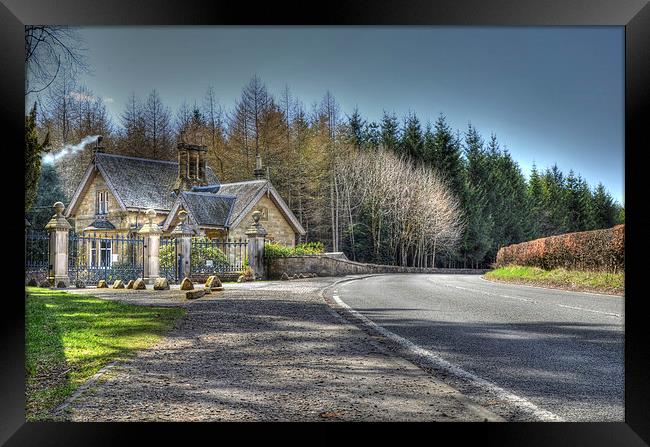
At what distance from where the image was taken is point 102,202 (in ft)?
64.0

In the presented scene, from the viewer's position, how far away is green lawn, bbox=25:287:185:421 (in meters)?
4.98

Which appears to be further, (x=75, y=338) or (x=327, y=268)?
(x=327, y=268)

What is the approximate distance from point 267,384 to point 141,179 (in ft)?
47.9

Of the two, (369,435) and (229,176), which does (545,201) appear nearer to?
(229,176)

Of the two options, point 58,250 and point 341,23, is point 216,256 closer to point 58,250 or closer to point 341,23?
point 58,250

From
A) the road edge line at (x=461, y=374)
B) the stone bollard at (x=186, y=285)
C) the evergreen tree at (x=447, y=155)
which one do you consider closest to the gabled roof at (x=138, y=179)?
the stone bollard at (x=186, y=285)

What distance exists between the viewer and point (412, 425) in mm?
4078

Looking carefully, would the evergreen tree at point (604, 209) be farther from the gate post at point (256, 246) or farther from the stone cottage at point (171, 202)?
the gate post at point (256, 246)

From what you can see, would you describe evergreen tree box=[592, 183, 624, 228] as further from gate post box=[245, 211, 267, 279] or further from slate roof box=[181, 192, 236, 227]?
slate roof box=[181, 192, 236, 227]

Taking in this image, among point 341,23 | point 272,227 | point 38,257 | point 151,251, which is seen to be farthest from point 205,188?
point 341,23

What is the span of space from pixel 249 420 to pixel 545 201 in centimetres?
1199

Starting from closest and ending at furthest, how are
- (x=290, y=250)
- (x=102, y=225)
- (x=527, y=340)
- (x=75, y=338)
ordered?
(x=527, y=340) < (x=75, y=338) < (x=102, y=225) < (x=290, y=250)
